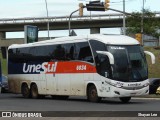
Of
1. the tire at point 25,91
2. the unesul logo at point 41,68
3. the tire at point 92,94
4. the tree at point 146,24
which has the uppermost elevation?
the tree at point 146,24

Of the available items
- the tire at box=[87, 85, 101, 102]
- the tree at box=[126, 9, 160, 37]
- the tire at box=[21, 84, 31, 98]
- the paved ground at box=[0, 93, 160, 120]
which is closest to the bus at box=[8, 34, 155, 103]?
the tire at box=[87, 85, 101, 102]

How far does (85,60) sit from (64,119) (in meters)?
10.2

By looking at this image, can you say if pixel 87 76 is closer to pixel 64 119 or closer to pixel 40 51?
pixel 40 51

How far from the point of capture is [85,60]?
24.8 m

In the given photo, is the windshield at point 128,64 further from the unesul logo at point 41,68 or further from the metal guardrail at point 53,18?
the metal guardrail at point 53,18

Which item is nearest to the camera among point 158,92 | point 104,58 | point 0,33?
point 104,58

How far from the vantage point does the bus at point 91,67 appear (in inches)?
930

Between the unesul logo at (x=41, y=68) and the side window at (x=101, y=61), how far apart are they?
Result: 385 cm

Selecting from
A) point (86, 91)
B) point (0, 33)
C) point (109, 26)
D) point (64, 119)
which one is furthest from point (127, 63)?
point (0, 33)

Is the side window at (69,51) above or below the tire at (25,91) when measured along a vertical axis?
above

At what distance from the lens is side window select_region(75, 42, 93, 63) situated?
24531 millimetres

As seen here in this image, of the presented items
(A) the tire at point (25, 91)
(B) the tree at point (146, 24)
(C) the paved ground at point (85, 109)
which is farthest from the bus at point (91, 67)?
(B) the tree at point (146, 24)

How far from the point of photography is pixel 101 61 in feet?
78.2

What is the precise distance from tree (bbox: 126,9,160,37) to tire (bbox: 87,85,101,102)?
170 feet
